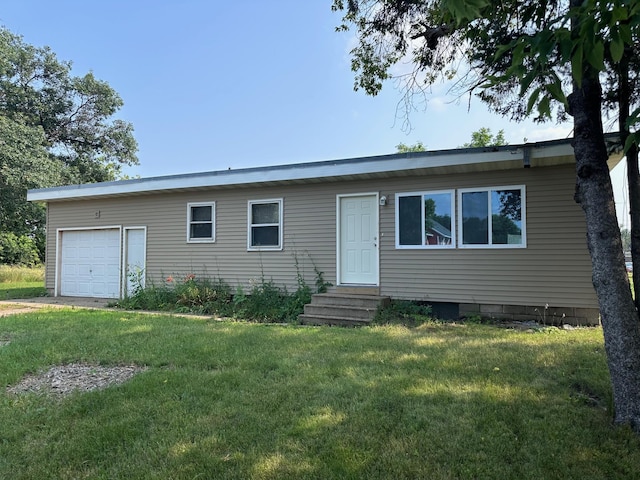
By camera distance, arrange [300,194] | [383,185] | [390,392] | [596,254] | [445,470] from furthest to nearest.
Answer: [300,194] → [383,185] → [390,392] → [596,254] → [445,470]

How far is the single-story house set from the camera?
694cm

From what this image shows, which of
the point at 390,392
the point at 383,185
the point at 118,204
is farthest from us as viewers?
the point at 118,204

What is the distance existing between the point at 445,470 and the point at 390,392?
1.16 metres

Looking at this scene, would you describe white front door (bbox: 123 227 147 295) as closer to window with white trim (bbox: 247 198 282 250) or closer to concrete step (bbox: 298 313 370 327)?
window with white trim (bbox: 247 198 282 250)

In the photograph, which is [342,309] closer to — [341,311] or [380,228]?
[341,311]

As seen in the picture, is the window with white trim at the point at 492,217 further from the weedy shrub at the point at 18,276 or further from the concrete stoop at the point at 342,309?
the weedy shrub at the point at 18,276

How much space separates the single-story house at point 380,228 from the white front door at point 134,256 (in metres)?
0.04

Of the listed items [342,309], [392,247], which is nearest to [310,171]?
[392,247]

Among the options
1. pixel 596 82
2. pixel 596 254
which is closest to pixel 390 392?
pixel 596 254

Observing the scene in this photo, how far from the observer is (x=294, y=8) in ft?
28.1

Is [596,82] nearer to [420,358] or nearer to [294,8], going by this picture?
[420,358]

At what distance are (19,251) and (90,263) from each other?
48.9ft

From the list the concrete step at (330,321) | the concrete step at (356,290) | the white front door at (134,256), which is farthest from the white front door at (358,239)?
the white front door at (134,256)

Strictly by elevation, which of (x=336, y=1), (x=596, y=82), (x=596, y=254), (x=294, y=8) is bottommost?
(x=596, y=254)
